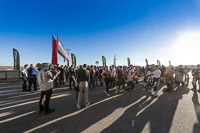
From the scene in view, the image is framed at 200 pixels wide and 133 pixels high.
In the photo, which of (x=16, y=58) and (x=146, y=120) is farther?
(x=16, y=58)

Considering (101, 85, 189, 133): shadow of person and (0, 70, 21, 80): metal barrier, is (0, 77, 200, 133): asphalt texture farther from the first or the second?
(0, 70, 21, 80): metal barrier

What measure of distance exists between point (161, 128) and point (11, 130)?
4.18m

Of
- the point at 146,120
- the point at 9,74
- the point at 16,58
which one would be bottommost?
the point at 146,120

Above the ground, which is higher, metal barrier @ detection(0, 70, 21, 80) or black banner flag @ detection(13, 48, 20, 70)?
black banner flag @ detection(13, 48, 20, 70)

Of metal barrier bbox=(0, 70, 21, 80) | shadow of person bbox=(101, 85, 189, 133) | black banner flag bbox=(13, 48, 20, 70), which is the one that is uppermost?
black banner flag bbox=(13, 48, 20, 70)

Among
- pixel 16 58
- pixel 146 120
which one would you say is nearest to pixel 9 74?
pixel 16 58

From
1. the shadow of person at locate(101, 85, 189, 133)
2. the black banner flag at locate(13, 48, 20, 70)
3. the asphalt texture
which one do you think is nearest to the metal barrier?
the black banner flag at locate(13, 48, 20, 70)

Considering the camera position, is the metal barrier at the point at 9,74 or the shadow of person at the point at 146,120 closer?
the shadow of person at the point at 146,120

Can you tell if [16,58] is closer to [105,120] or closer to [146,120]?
[105,120]

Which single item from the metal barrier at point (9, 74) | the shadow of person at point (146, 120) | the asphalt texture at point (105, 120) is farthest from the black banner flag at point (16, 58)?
the shadow of person at point (146, 120)

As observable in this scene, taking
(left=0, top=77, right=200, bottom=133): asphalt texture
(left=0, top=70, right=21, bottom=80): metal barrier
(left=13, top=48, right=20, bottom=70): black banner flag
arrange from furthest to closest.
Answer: (left=13, top=48, right=20, bottom=70): black banner flag → (left=0, top=70, right=21, bottom=80): metal barrier → (left=0, top=77, right=200, bottom=133): asphalt texture

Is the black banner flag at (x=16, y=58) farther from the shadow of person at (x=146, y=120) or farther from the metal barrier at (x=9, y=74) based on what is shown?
the shadow of person at (x=146, y=120)

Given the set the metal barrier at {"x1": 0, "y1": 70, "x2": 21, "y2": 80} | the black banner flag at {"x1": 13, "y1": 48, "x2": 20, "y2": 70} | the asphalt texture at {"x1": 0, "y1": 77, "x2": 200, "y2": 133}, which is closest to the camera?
the asphalt texture at {"x1": 0, "y1": 77, "x2": 200, "y2": 133}

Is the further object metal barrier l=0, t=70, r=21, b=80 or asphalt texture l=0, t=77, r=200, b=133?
metal barrier l=0, t=70, r=21, b=80
